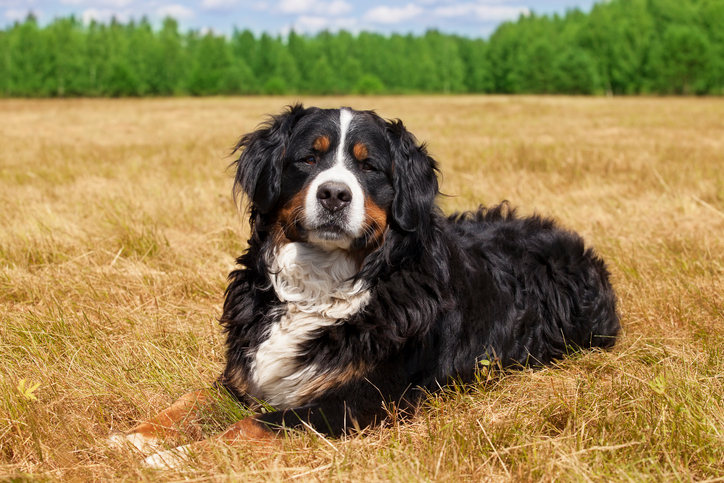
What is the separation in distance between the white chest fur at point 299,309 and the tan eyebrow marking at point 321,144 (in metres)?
0.49

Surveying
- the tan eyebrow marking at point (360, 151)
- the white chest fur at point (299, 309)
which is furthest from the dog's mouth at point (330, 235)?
the tan eyebrow marking at point (360, 151)

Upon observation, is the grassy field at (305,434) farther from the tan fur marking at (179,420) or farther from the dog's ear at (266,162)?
the dog's ear at (266,162)

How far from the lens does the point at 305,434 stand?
2645 millimetres

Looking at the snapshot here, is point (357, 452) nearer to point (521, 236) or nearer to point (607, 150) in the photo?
point (521, 236)

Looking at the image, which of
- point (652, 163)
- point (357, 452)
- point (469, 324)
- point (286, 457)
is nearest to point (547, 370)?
point (469, 324)

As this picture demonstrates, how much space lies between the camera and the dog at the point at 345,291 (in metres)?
2.92

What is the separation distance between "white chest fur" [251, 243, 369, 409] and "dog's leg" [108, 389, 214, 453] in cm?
29

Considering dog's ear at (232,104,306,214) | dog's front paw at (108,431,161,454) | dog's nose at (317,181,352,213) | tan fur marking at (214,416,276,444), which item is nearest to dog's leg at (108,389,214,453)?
dog's front paw at (108,431,161,454)

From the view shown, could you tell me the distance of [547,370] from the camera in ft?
11.3

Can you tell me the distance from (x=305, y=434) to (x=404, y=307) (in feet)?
2.56

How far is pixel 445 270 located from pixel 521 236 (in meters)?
1.02

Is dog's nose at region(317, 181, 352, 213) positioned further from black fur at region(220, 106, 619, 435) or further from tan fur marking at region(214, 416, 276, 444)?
tan fur marking at region(214, 416, 276, 444)

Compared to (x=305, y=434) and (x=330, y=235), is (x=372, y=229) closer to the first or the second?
(x=330, y=235)

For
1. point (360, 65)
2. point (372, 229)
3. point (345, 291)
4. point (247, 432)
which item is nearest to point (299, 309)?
point (345, 291)
